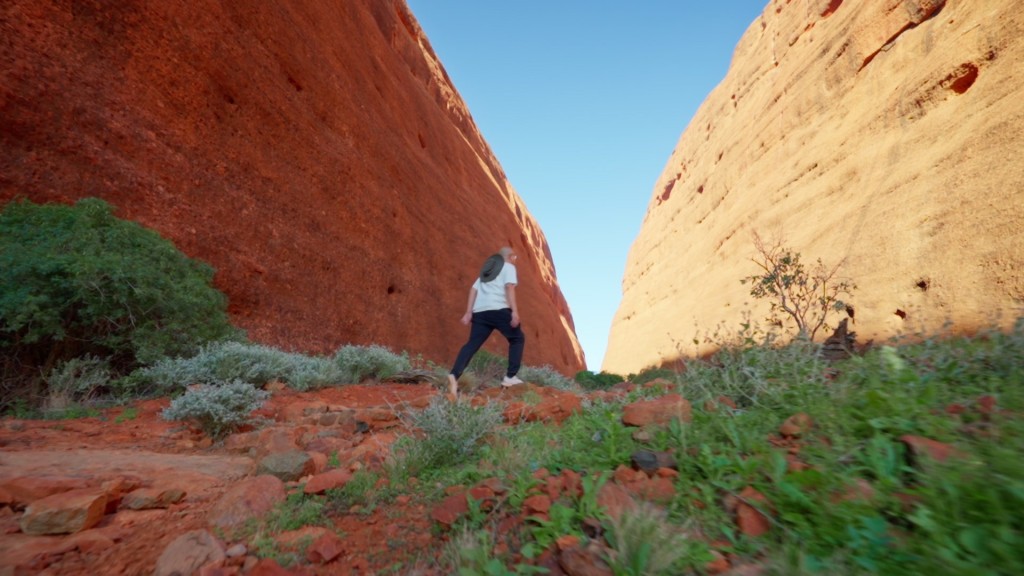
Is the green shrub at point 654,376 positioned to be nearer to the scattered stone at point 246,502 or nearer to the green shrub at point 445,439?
the green shrub at point 445,439

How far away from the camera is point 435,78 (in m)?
21.8

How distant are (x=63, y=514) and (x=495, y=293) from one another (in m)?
4.01

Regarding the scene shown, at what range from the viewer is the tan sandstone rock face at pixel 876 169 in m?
8.66

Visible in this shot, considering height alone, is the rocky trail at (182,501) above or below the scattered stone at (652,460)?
below

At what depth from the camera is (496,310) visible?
5332 mm

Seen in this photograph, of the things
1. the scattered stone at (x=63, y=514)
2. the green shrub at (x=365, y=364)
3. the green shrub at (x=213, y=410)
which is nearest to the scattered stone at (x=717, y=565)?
the scattered stone at (x=63, y=514)

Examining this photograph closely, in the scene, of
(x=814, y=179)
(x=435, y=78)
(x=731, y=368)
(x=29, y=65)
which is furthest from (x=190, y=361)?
(x=435, y=78)

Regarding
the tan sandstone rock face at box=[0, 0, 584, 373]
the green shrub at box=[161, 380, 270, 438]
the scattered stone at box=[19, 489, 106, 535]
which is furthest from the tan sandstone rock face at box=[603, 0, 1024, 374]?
the tan sandstone rock face at box=[0, 0, 584, 373]

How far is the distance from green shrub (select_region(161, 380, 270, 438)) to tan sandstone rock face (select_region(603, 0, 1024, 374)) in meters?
3.22

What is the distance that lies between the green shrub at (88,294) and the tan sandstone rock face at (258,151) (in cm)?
100

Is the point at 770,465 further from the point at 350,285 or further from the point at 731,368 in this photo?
the point at 350,285

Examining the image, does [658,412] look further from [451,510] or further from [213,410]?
[213,410]

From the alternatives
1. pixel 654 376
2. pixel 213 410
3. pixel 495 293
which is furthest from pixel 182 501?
pixel 654 376

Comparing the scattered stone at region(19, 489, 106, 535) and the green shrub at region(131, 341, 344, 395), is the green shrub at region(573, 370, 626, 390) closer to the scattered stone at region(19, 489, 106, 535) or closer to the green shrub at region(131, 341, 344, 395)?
the green shrub at region(131, 341, 344, 395)
